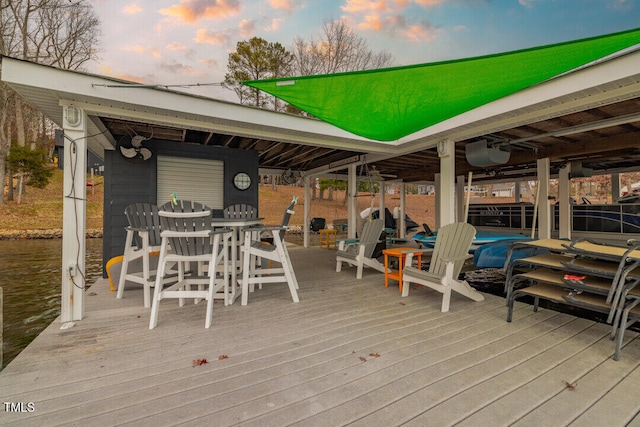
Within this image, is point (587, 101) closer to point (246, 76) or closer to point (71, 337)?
point (71, 337)

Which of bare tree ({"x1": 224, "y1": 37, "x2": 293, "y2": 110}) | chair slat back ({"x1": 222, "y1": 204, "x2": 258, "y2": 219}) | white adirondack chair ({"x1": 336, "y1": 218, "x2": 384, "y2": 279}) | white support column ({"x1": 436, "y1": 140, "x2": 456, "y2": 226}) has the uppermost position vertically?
bare tree ({"x1": 224, "y1": 37, "x2": 293, "y2": 110})

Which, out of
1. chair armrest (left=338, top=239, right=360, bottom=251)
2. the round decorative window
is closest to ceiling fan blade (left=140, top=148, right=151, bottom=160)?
the round decorative window

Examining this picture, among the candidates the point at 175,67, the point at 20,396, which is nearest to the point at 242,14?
the point at 175,67

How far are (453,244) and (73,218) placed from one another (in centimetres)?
406

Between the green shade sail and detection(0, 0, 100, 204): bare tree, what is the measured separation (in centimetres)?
1564

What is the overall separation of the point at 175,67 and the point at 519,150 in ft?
43.6

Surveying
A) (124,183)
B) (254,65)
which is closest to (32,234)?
(124,183)

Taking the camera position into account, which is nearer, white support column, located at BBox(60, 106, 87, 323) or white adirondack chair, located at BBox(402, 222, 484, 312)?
white support column, located at BBox(60, 106, 87, 323)

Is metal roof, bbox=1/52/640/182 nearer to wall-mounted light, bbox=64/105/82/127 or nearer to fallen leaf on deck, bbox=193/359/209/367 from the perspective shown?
wall-mounted light, bbox=64/105/82/127

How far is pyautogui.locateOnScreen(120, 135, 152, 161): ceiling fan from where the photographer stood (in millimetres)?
5024

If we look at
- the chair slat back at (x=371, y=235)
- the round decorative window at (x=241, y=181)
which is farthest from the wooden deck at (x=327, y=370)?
the round decorative window at (x=241, y=181)

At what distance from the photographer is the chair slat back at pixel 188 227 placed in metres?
2.71

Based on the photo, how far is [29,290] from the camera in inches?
175

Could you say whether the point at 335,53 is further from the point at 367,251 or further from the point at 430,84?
the point at 430,84
